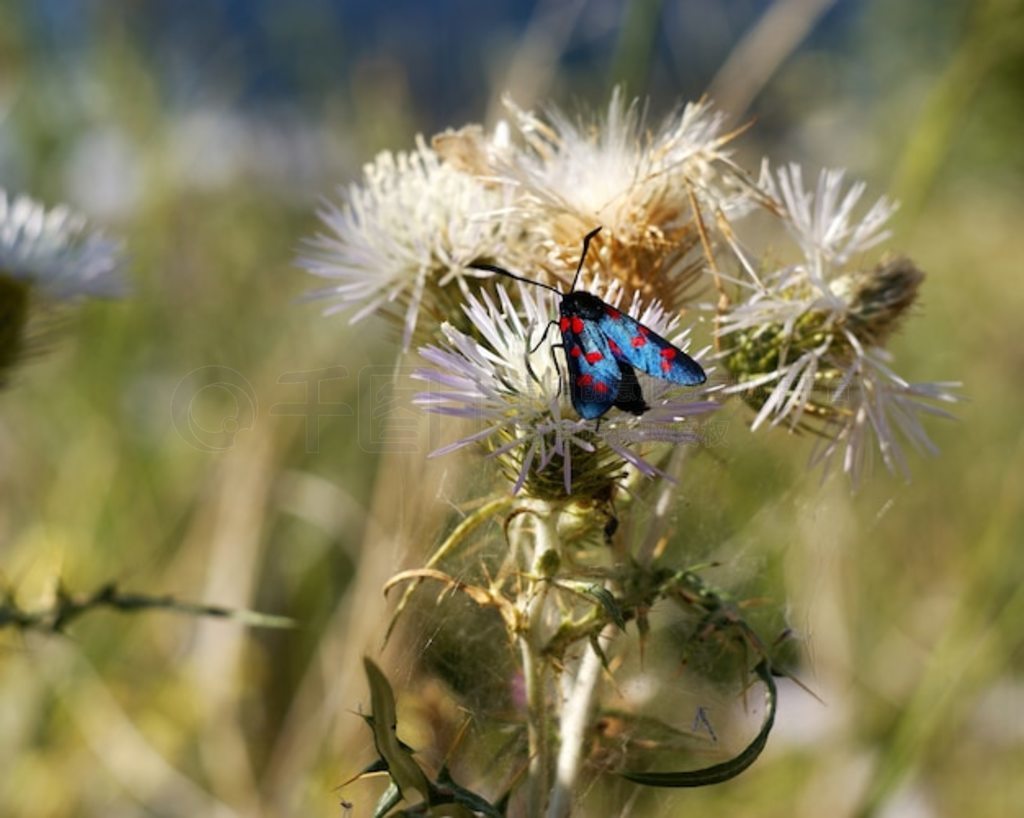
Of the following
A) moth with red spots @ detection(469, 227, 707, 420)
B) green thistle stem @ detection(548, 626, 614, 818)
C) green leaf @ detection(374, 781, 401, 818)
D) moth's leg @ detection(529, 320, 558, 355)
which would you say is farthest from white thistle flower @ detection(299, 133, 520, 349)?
green leaf @ detection(374, 781, 401, 818)

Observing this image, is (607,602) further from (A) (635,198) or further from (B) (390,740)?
(A) (635,198)

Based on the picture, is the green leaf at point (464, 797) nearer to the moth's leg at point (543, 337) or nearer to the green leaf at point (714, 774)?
the green leaf at point (714, 774)

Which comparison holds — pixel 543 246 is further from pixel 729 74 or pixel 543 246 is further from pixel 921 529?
pixel 921 529

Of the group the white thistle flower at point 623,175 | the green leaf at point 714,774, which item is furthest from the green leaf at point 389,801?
the white thistle flower at point 623,175

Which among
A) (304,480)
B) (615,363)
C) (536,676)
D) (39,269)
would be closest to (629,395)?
(615,363)

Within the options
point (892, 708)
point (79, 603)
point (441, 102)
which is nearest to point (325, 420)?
point (892, 708)

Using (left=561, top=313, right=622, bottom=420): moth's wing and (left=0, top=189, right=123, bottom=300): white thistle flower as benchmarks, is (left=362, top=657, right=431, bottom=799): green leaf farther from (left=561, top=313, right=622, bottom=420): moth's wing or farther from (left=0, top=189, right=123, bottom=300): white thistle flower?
(left=0, top=189, right=123, bottom=300): white thistle flower
